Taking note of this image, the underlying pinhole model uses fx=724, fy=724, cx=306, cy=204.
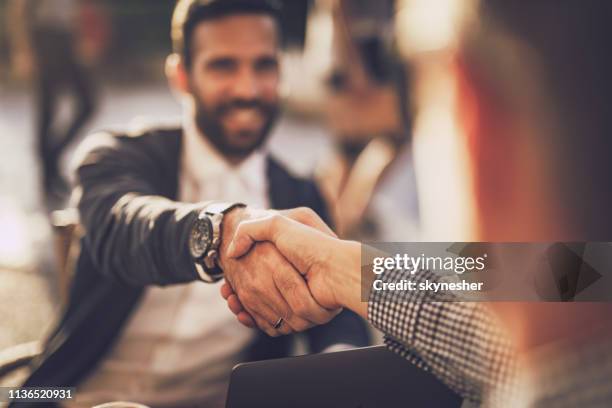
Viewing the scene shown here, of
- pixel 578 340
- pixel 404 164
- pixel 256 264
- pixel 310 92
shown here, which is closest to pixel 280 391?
pixel 256 264

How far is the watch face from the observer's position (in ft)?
3.05

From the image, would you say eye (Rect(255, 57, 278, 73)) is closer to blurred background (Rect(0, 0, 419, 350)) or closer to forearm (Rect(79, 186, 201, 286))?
blurred background (Rect(0, 0, 419, 350))

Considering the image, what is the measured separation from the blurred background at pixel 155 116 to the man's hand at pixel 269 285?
0.34 meters

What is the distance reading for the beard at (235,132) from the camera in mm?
1145

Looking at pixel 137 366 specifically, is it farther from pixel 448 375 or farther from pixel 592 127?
pixel 592 127

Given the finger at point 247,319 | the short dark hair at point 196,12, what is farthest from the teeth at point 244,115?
the finger at point 247,319

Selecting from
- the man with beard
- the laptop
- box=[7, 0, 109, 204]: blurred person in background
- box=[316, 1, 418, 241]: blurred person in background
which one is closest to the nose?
the man with beard

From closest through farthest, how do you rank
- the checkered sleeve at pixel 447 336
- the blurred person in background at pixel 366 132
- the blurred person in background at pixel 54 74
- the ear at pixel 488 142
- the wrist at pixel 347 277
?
the ear at pixel 488 142, the checkered sleeve at pixel 447 336, the wrist at pixel 347 277, the blurred person in background at pixel 54 74, the blurred person in background at pixel 366 132

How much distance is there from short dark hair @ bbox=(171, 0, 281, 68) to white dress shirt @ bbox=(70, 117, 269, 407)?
13cm

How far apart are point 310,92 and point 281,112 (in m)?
1.72

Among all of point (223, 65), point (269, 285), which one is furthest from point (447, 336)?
point (223, 65)

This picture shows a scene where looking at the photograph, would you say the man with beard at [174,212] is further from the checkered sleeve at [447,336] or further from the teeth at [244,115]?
the checkered sleeve at [447,336]

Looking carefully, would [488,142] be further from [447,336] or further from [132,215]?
[132,215]

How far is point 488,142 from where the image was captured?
62 cm
